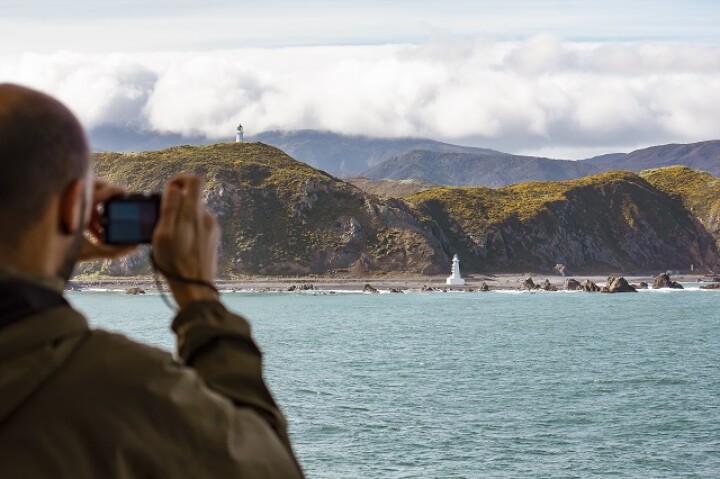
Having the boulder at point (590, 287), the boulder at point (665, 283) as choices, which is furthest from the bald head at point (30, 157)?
the boulder at point (665, 283)

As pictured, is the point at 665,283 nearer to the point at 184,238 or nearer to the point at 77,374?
the point at 184,238

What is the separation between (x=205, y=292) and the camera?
2191 millimetres

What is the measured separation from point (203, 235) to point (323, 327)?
347 feet

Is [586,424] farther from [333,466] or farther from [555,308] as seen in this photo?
[555,308]

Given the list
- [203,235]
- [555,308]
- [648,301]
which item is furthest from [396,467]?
[648,301]

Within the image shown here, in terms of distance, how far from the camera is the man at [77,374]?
1.84 metres

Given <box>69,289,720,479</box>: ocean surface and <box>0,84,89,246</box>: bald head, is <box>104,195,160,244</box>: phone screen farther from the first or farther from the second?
<box>69,289,720,479</box>: ocean surface

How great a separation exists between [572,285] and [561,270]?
19.0 metres

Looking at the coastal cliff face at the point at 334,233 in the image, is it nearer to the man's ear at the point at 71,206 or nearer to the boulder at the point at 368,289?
the boulder at the point at 368,289

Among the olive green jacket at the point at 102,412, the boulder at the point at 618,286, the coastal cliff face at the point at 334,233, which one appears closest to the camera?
the olive green jacket at the point at 102,412

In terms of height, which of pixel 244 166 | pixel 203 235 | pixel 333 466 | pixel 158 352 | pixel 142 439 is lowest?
pixel 333 466

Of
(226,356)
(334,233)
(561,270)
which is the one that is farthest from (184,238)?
(561,270)

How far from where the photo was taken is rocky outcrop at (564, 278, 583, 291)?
563 ft

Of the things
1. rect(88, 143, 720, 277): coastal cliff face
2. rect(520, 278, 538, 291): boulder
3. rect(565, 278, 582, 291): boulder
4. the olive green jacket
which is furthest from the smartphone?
rect(565, 278, 582, 291): boulder
